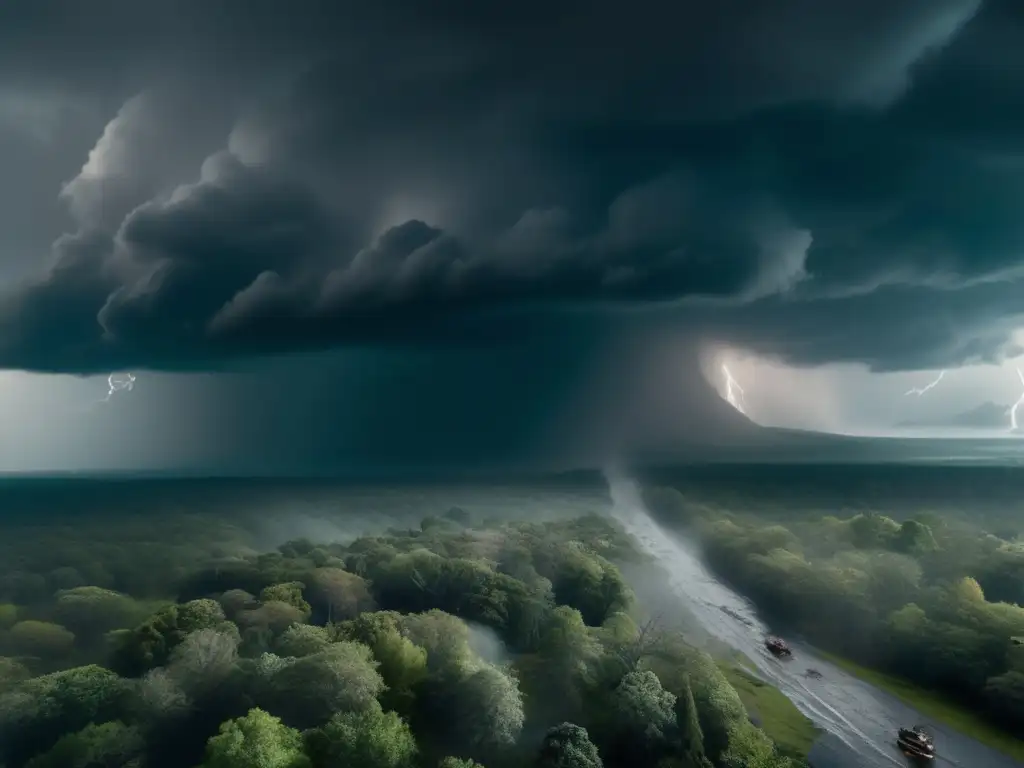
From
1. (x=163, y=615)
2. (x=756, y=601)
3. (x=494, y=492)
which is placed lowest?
(x=756, y=601)

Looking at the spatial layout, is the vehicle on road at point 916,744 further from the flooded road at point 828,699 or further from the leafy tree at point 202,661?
the leafy tree at point 202,661

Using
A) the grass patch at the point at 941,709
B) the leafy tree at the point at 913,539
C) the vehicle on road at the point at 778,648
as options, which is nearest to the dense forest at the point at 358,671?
the grass patch at the point at 941,709

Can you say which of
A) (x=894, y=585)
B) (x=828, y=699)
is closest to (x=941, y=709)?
(x=828, y=699)

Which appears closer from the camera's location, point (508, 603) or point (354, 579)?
point (508, 603)

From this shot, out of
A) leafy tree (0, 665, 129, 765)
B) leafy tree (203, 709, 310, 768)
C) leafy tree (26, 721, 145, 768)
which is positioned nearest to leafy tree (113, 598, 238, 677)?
leafy tree (0, 665, 129, 765)

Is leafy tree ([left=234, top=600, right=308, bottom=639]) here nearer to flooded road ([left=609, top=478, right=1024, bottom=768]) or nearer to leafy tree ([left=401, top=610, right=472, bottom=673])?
leafy tree ([left=401, top=610, right=472, bottom=673])

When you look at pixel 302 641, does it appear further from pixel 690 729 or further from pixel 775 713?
pixel 775 713

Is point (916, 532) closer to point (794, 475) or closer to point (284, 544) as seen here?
point (794, 475)

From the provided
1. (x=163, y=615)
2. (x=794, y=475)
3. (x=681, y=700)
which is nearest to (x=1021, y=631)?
(x=681, y=700)
